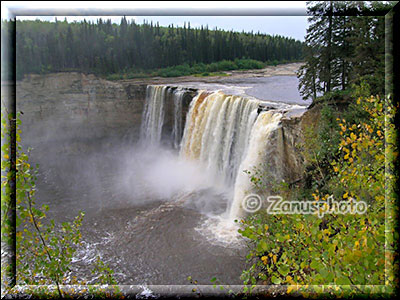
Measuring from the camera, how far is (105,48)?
16125 mm

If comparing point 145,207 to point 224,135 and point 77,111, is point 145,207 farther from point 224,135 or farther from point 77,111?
point 77,111

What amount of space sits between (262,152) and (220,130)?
264 centimetres

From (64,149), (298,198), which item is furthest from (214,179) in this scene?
(64,149)

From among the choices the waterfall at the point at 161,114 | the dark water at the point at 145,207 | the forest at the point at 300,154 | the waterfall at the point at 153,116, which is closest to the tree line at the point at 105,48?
the forest at the point at 300,154

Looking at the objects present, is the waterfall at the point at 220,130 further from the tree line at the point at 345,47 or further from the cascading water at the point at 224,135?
the tree line at the point at 345,47

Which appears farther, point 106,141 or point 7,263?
point 106,141

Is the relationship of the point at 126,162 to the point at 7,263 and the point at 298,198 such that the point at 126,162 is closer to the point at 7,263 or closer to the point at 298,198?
the point at 298,198

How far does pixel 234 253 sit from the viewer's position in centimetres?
687

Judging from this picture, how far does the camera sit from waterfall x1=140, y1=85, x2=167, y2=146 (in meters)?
14.7

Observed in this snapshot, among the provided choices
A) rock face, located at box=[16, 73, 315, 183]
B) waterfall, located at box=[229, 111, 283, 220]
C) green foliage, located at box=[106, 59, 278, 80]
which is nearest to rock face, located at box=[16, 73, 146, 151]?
rock face, located at box=[16, 73, 315, 183]

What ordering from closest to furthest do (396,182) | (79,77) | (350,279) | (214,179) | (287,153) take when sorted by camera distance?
(350,279)
(396,182)
(287,153)
(214,179)
(79,77)

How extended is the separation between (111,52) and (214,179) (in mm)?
8747

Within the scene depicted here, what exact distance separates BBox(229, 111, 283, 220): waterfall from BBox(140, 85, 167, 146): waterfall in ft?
22.0
